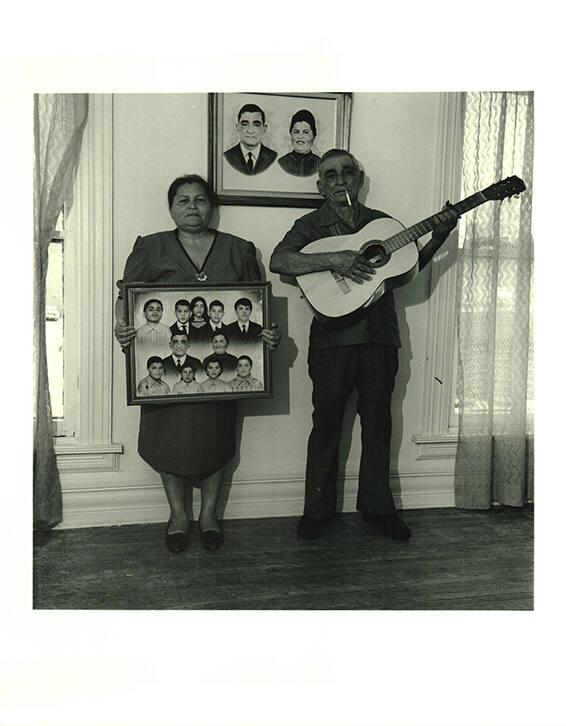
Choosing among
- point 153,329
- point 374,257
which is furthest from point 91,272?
point 374,257

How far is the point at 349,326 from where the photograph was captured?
2107mm

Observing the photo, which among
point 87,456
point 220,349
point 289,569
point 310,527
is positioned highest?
point 220,349

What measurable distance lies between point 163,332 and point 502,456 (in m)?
1.13

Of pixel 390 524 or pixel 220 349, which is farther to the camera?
pixel 390 524

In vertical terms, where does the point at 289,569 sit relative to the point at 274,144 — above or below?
below

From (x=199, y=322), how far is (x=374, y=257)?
1.79ft

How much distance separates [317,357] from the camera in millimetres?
2115

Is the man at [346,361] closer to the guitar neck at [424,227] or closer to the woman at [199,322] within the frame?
the guitar neck at [424,227]

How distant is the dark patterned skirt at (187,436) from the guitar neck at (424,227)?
0.68 meters

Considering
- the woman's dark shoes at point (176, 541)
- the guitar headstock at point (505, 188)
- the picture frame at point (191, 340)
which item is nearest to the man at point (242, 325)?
the picture frame at point (191, 340)

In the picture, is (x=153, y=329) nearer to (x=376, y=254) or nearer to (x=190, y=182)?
(x=190, y=182)
